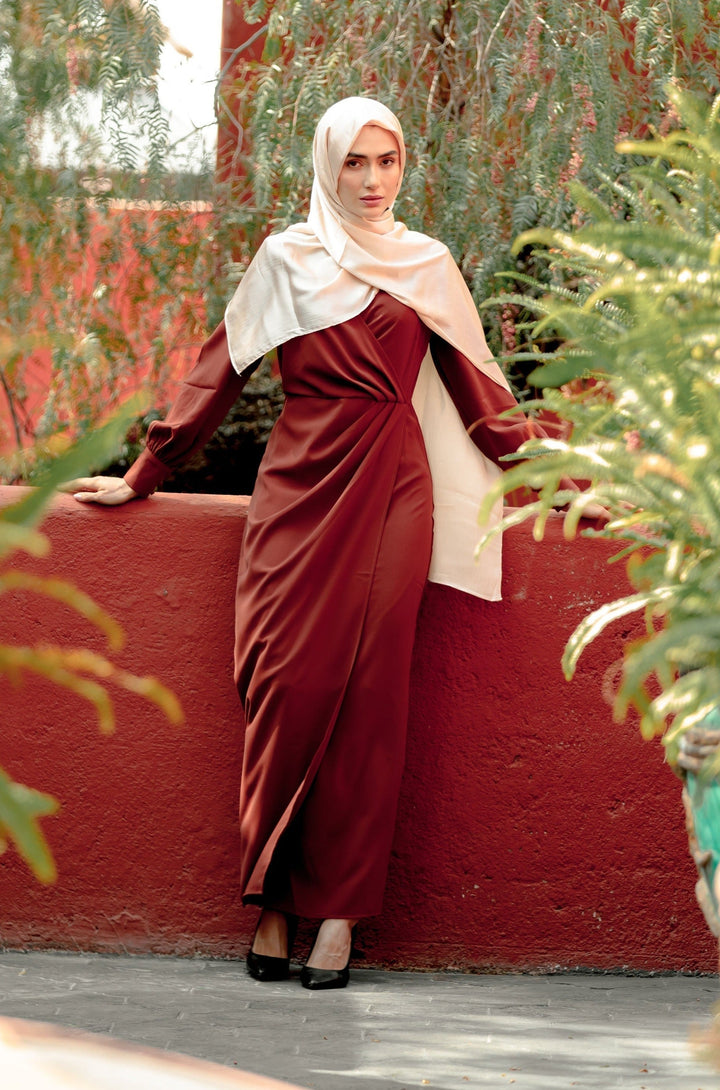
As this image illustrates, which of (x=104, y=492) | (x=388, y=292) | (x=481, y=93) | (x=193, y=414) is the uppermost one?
(x=481, y=93)

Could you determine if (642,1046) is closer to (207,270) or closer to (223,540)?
(223,540)

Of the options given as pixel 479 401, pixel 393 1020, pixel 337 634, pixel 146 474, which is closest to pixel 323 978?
pixel 393 1020

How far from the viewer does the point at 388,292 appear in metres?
3.49

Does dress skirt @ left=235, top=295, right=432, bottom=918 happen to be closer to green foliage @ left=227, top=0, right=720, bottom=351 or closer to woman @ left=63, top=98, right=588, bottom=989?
woman @ left=63, top=98, right=588, bottom=989

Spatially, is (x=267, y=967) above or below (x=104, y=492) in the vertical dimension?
below

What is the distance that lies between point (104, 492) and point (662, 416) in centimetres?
237

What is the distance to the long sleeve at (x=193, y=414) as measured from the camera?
3502 mm

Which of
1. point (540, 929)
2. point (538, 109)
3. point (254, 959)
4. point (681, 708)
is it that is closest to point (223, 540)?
point (254, 959)

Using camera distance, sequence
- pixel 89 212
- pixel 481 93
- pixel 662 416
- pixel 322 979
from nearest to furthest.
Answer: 1. pixel 662 416
2. pixel 322 979
3. pixel 481 93
4. pixel 89 212

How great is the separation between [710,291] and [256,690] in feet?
6.91

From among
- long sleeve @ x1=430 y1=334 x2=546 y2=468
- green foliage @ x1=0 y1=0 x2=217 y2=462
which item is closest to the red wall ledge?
long sleeve @ x1=430 y1=334 x2=546 y2=468

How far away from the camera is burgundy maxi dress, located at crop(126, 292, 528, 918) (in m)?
3.41

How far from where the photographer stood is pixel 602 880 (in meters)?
3.66

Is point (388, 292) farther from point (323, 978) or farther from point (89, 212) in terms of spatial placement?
point (89, 212)
